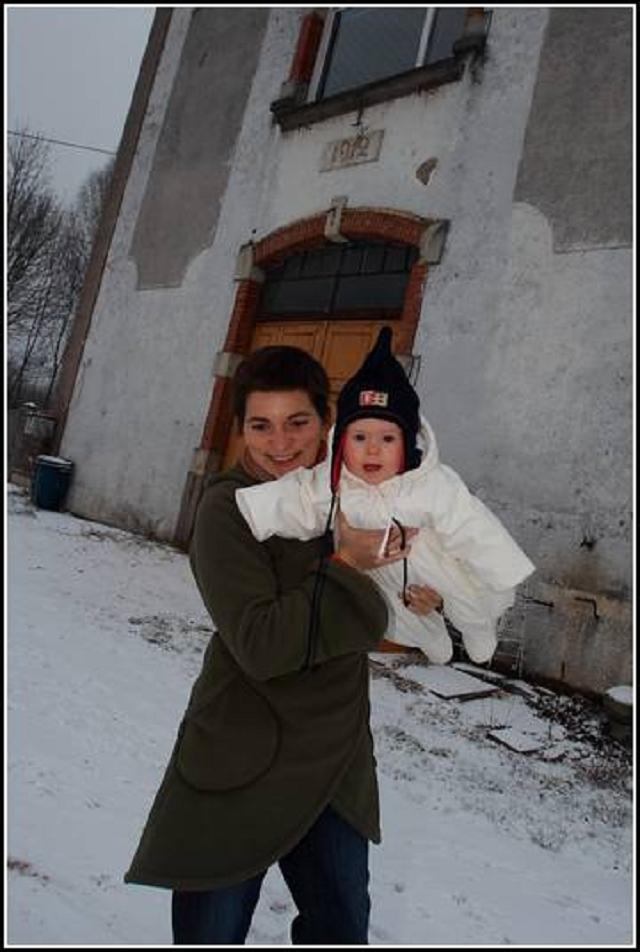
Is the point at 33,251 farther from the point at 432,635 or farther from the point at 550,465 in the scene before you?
the point at 432,635

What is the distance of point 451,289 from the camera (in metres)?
6.86

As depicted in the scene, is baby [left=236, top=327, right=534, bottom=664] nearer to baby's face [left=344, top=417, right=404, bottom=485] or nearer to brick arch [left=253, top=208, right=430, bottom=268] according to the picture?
baby's face [left=344, top=417, right=404, bottom=485]

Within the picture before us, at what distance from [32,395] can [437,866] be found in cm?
3687

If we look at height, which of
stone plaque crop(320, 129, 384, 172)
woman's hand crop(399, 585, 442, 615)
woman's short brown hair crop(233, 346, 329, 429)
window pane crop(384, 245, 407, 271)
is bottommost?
woman's hand crop(399, 585, 442, 615)

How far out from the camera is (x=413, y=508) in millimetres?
1804

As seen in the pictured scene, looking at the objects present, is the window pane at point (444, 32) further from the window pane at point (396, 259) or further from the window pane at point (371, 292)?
the window pane at point (371, 292)

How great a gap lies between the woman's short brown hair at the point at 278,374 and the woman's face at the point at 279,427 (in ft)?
0.05

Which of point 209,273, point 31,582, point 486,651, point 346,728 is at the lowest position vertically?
point 31,582

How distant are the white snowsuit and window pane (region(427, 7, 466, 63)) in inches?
289

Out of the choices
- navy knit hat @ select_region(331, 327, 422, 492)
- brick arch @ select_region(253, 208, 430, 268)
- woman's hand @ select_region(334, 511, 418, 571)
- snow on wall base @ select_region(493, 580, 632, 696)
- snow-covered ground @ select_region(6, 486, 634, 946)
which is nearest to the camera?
woman's hand @ select_region(334, 511, 418, 571)

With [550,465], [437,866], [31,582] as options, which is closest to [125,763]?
[437,866]

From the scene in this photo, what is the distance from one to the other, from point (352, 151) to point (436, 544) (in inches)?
289

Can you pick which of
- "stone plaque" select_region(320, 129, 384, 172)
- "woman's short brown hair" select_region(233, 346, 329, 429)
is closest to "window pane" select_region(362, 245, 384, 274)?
"stone plaque" select_region(320, 129, 384, 172)

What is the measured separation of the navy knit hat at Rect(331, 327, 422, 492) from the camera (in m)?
1.80
